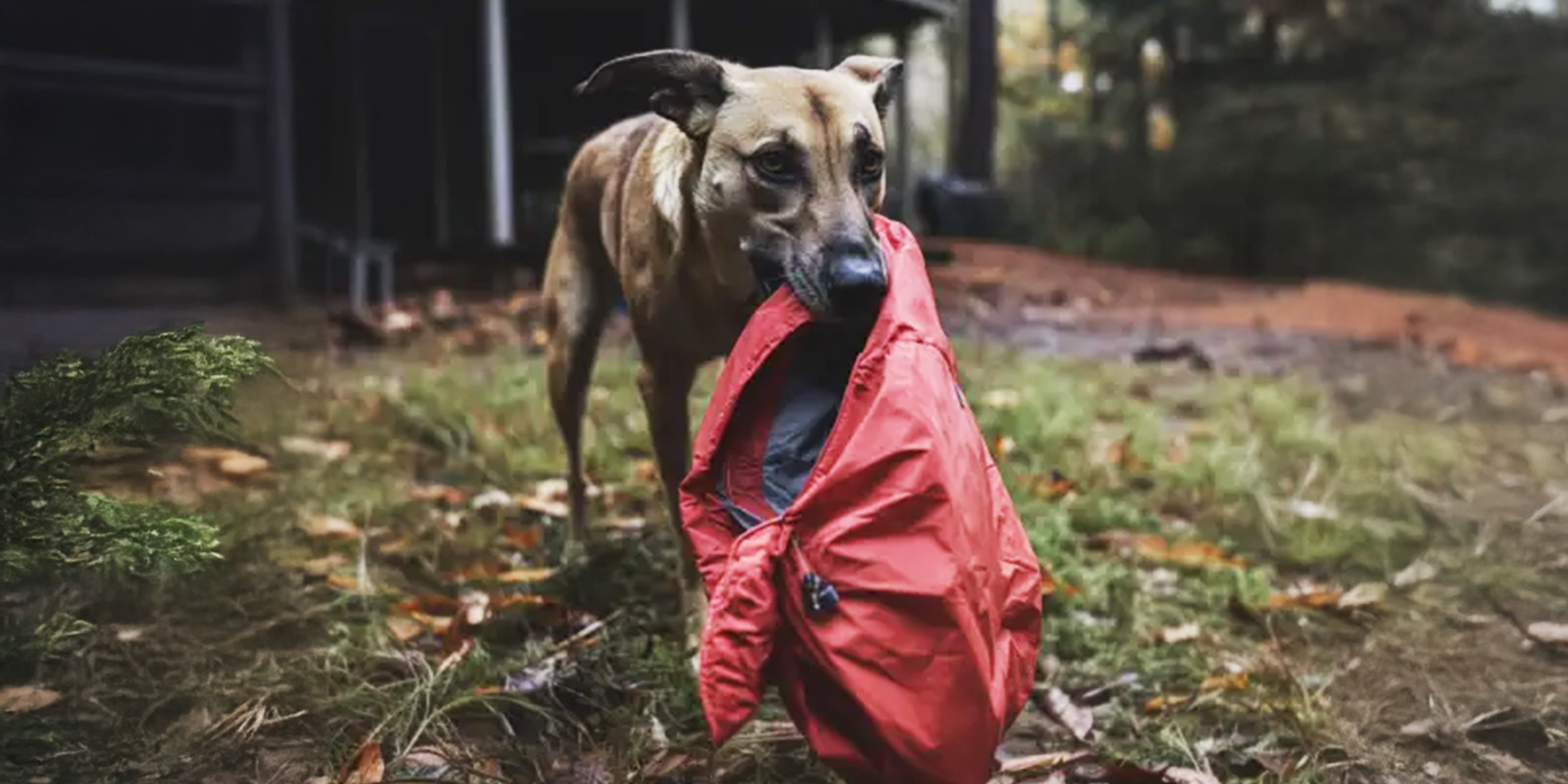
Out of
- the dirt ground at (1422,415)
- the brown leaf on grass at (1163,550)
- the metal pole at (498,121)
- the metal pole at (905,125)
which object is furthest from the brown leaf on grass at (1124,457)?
the metal pole at (905,125)

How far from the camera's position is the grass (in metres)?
2.16

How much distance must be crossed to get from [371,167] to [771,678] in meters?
11.5

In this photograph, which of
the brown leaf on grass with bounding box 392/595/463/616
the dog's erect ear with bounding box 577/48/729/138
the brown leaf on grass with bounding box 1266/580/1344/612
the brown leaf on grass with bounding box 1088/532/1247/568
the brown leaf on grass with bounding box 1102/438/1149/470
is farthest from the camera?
the brown leaf on grass with bounding box 1102/438/1149/470

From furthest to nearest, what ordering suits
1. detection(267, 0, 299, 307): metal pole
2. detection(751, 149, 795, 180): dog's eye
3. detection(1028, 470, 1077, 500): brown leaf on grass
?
detection(267, 0, 299, 307): metal pole < detection(1028, 470, 1077, 500): brown leaf on grass < detection(751, 149, 795, 180): dog's eye

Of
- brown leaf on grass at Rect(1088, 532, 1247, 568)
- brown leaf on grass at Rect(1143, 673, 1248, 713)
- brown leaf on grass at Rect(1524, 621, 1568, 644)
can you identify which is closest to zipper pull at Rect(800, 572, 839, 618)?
brown leaf on grass at Rect(1143, 673, 1248, 713)

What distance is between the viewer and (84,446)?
1689 mm

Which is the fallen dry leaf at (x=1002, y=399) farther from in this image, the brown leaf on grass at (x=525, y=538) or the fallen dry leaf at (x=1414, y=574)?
the brown leaf on grass at (x=525, y=538)

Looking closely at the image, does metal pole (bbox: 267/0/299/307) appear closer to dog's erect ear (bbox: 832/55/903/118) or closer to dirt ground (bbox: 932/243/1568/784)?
dirt ground (bbox: 932/243/1568/784)

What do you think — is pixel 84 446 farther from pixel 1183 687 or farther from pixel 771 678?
pixel 1183 687

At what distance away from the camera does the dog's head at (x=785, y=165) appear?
181 centimetres

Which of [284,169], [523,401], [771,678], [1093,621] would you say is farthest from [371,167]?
[771,678]

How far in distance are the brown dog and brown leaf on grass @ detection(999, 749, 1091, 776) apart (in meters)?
0.79

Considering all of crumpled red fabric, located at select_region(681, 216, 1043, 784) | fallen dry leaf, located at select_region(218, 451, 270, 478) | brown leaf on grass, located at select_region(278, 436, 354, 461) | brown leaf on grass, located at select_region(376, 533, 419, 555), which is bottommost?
brown leaf on grass, located at select_region(376, 533, 419, 555)


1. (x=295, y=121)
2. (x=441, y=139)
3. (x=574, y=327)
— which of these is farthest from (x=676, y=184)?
(x=441, y=139)
